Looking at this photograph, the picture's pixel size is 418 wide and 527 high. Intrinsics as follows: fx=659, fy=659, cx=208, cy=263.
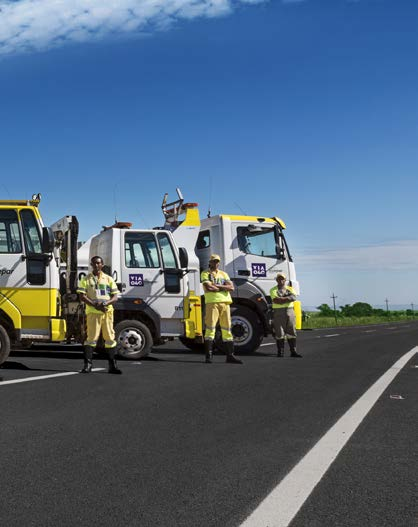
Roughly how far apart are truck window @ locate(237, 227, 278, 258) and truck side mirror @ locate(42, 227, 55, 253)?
4.83 m

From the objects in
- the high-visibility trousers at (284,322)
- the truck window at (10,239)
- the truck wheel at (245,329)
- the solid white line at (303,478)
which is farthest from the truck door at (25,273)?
the solid white line at (303,478)

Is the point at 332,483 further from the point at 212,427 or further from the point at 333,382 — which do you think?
the point at 333,382

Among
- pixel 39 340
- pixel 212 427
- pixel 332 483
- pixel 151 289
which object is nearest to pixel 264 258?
pixel 151 289

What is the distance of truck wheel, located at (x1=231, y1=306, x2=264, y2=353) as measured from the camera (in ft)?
45.2

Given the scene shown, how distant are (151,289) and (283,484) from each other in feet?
28.8

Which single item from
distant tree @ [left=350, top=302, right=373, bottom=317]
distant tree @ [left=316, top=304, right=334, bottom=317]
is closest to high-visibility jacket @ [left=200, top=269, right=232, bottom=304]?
distant tree @ [left=316, top=304, right=334, bottom=317]

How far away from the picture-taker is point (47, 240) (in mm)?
10492

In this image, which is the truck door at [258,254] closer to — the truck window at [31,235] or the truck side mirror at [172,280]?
the truck side mirror at [172,280]

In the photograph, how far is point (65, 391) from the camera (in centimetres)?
748

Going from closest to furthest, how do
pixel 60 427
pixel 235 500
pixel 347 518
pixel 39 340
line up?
pixel 347 518 < pixel 235 500 < pixel 60 427 < pixel 39 340

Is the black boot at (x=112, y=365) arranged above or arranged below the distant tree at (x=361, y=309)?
below

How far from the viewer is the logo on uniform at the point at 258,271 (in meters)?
14.1

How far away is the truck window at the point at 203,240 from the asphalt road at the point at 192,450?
591 cm

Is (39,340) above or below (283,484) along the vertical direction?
above
